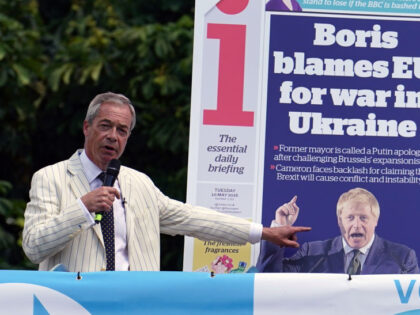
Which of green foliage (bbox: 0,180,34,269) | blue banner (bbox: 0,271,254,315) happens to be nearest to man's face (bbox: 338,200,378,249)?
blue banner (bbox: 0,271,254,315)

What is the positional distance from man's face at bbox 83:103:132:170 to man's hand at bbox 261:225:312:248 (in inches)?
38.0

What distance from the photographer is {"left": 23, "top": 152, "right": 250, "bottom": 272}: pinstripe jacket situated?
4.46m

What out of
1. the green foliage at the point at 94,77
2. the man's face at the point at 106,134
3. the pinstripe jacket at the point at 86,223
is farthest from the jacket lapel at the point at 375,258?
the green foliage at the point at 94,77

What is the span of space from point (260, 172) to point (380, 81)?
86cm

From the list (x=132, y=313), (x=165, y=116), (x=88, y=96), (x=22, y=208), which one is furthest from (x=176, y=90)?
(x=132, y=313)

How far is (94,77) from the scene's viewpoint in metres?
9.82

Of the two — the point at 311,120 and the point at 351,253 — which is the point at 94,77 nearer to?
the point at 311,120

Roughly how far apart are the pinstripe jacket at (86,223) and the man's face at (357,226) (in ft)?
1.97

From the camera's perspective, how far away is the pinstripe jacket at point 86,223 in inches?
176

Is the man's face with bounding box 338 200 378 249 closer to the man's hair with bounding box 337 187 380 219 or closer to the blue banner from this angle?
the man's hair with bounding box 337 187 380 219

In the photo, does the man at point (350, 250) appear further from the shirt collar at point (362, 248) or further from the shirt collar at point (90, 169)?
the shirt collar at point (90, 169)

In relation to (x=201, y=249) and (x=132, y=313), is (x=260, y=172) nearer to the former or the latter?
(x=201, y=249)

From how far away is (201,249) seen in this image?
539 cm

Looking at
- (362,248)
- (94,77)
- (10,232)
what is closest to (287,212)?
(362,248)
